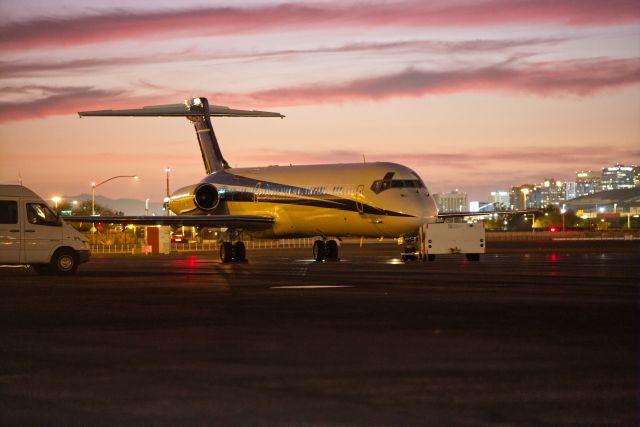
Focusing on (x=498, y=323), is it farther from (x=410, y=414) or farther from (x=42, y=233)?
(x=42, y=233)

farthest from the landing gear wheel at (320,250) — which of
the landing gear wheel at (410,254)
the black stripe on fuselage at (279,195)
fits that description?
the landing gear wheel at (410,254)

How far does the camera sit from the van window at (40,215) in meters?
27.8

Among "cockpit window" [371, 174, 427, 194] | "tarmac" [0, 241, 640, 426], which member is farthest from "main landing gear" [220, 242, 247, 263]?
"tarmac" [0, 241, 640, 426]

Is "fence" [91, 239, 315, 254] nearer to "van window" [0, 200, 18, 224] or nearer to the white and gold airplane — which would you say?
the white and gold airplane

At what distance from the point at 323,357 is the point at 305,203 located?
29995mm

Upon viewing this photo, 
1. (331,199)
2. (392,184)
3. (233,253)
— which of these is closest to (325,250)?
(331,199)

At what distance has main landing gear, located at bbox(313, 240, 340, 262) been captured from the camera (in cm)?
4116

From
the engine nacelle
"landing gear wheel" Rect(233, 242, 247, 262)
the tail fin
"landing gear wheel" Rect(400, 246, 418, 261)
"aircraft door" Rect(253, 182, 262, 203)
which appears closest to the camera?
"landing gear wheel" Rect(400, 246, 418, 261)

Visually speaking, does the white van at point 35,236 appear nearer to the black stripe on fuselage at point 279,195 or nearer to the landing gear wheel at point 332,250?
the black stripe on fuselage at point 279,195

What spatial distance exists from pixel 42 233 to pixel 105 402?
Answer: 20.3 meters

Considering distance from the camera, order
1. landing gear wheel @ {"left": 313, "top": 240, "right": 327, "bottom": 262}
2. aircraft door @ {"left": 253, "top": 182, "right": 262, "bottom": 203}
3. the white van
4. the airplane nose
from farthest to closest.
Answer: aircraft door @ {"left": 253, "top": 182, "right": 262, "bottom": 203} → landing gear wheel @ {"left": 313, "top": 240, "right": 327, "bottom": 262} → the airplane nose → the white van

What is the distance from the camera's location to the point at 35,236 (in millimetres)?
27625

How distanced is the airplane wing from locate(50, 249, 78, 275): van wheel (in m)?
10.2

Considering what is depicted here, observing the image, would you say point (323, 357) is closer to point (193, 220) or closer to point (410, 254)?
point (410, 254)
